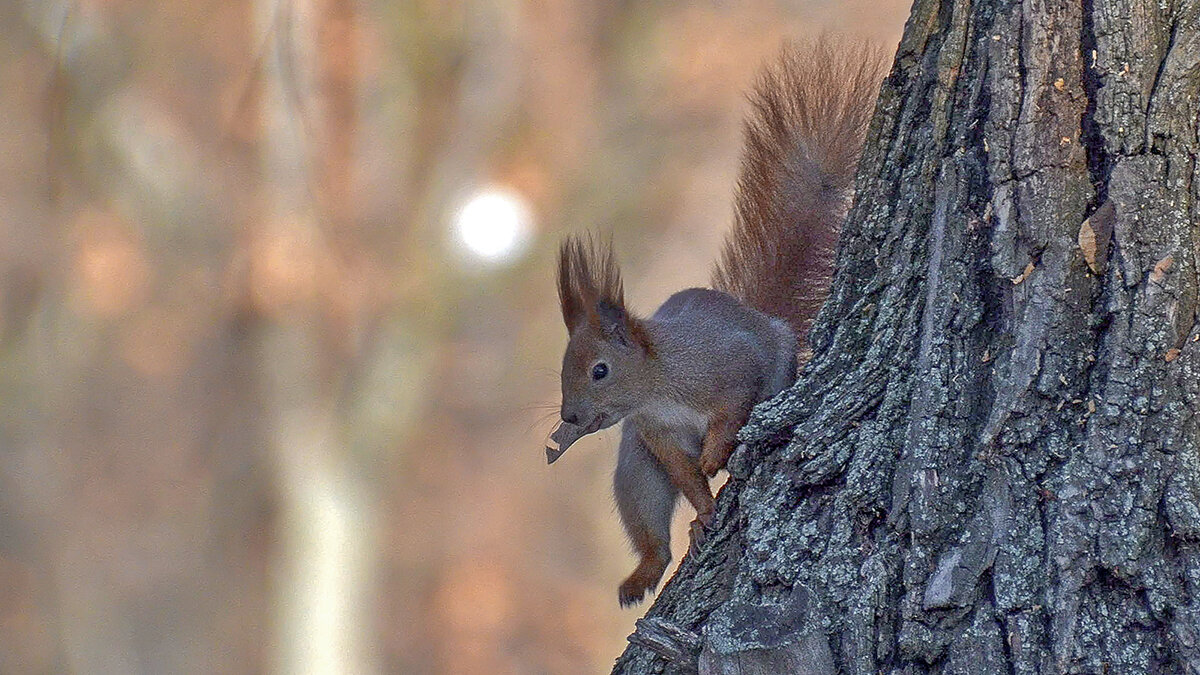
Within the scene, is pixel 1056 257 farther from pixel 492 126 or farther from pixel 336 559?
pixel 336 559

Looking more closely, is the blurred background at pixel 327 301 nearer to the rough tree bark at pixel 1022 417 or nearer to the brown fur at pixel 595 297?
the brown fur at pixel 595 297

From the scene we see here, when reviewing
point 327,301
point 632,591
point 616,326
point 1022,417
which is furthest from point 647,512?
point 327,301

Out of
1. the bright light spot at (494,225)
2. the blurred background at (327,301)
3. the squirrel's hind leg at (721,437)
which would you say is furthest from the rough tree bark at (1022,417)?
the bright light spot at (494,225)

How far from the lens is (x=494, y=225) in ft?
18.3

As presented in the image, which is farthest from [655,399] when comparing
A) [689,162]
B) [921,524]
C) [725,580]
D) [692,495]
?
[689,162]

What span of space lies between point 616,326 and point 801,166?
352mm

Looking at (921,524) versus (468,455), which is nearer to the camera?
(921,524)

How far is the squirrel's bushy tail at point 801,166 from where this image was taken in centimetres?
180

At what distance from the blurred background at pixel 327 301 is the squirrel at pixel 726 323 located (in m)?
3.16

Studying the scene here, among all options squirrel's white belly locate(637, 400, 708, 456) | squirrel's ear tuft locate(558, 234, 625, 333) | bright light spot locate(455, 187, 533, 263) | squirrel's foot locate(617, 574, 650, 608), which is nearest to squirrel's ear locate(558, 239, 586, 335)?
squirrel's ear tuft locate(558, 234, 625, 333)

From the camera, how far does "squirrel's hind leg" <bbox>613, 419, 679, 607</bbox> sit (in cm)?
185

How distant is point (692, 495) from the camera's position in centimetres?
171

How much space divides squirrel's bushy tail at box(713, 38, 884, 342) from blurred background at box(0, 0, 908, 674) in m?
3.12

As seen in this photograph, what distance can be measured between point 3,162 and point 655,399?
405 centimetres
